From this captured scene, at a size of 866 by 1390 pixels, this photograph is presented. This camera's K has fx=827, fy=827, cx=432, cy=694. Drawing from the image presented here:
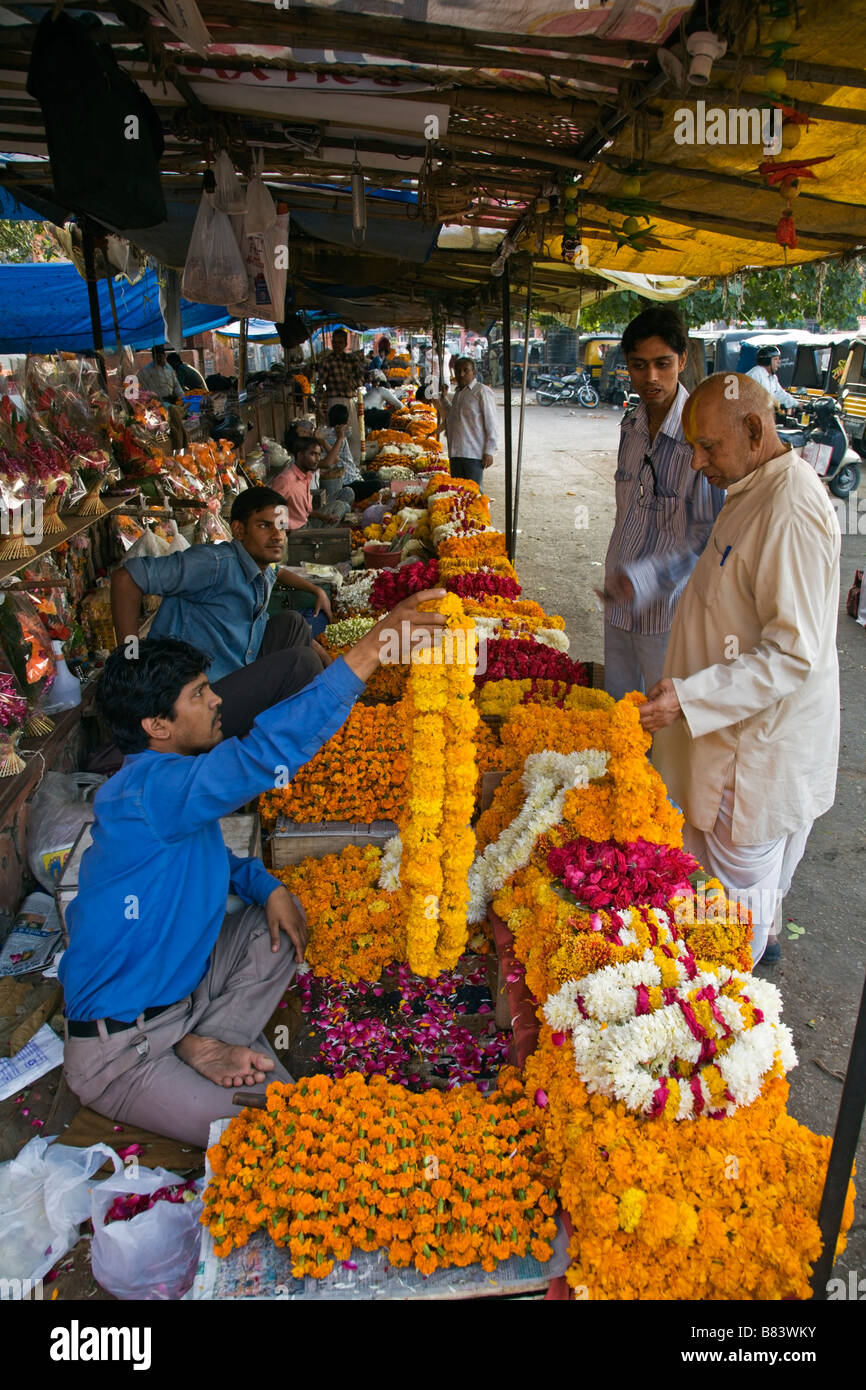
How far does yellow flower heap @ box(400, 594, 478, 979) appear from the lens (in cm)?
244

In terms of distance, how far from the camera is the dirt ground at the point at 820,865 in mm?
3031

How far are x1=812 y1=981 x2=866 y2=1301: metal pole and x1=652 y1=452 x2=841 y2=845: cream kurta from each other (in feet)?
4.20

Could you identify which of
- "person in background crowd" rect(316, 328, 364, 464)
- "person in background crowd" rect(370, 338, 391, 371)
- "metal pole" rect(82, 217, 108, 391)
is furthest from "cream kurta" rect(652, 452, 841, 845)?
"person in background crowd" rect(370, 338, 391, 371)

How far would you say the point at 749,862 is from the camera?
3.03 m

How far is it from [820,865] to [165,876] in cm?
353

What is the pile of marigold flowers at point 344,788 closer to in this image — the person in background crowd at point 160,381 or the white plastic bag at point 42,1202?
the white plastic bag at point 42,1202

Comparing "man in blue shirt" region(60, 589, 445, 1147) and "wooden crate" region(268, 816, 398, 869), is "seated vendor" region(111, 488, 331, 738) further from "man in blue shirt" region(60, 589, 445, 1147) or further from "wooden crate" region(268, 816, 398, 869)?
"man in blue shirt" region(60, 589, 445, 1147)

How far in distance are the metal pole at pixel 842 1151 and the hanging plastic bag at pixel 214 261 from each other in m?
4.43

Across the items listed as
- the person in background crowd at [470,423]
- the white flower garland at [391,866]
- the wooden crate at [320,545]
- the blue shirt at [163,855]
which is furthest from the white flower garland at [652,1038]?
the person in background crowd at [470,423]

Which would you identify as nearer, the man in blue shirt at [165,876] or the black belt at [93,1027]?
the man in blue shirt at [165,876]

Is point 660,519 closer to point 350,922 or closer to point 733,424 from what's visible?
point 733,424

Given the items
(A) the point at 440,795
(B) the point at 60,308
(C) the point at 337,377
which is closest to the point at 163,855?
(A) the point at 440,795

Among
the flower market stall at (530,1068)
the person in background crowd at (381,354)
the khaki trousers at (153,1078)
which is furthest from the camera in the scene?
the person in background crowd at (381,354)

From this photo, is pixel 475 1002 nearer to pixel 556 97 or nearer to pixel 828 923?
pixel 828 923
